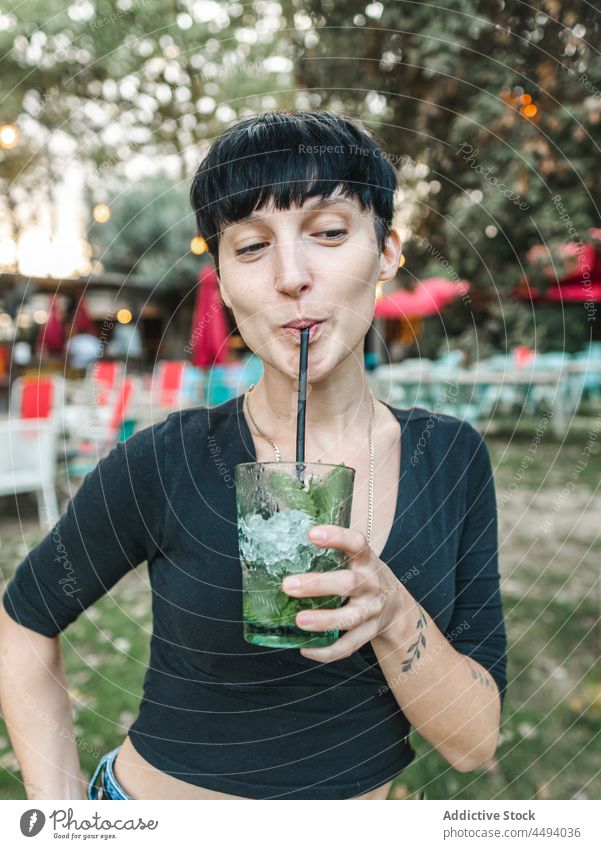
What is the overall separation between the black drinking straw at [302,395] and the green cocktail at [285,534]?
66 mm

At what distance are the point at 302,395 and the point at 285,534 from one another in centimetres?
24

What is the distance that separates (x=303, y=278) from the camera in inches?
50.1

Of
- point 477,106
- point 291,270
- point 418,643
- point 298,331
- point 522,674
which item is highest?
point 477,106

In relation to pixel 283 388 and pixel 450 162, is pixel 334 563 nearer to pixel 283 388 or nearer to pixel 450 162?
pixel 283 388

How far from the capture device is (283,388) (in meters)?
1.52

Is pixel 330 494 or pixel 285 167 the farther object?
pixel 285 167

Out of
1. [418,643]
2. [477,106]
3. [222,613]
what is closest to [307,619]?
[418,643]

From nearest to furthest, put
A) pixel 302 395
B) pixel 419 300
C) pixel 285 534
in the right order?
pixel 285 534, pixel 302 395, pixel 419 300

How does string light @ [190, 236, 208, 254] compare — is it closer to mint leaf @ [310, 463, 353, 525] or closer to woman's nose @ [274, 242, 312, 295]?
woman's nose @ [274, 242, 312, 295]

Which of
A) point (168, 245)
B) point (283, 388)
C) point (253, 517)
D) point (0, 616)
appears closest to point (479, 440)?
point (283, 388)

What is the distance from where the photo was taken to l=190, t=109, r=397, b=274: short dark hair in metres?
1.37

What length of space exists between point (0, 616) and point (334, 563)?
2.80ft

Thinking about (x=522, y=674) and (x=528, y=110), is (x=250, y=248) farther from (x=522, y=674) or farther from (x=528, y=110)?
(x=522, y=674)
